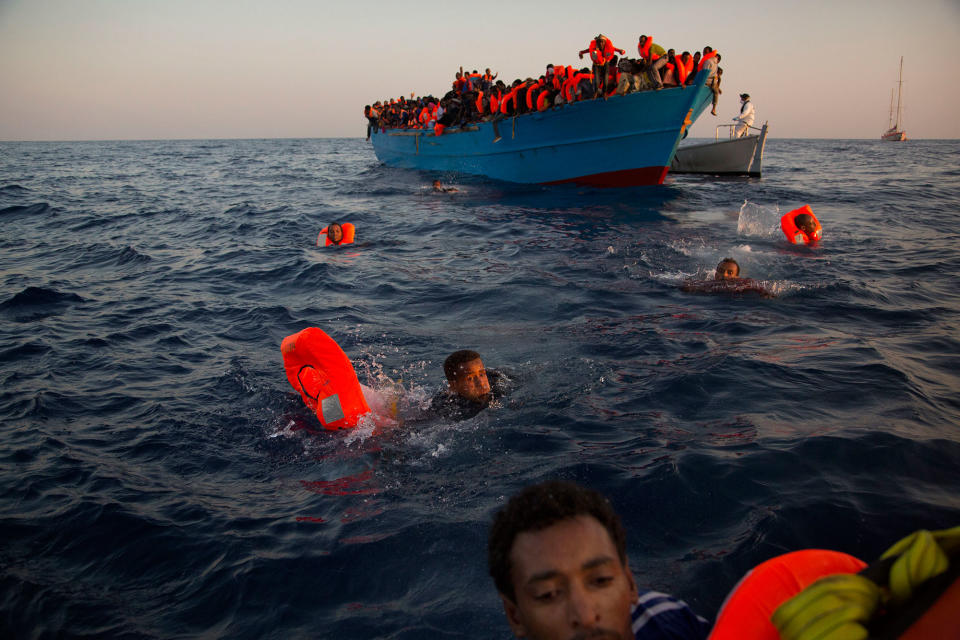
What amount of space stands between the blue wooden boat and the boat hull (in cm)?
587

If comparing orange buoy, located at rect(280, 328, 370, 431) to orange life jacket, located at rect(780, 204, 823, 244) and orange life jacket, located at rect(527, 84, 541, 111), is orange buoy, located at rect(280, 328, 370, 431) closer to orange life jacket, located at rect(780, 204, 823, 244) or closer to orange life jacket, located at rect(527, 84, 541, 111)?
orange life jacket, located at rect(780, 204, 823, 244)

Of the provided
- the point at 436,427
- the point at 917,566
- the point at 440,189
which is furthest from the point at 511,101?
the point at 917,566

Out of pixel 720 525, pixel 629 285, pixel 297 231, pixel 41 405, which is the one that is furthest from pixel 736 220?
pixel 41 405

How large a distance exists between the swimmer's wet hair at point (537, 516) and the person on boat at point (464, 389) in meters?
3.05

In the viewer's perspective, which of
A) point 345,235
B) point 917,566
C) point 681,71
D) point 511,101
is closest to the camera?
point 917,566

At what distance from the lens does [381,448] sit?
4.30 meters

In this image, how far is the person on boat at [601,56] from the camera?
14891mm

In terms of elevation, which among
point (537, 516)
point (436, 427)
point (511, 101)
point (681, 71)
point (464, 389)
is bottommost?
point (436, 427)

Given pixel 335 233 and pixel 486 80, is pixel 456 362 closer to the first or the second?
pixel 335 233

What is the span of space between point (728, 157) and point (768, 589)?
76.8 ft

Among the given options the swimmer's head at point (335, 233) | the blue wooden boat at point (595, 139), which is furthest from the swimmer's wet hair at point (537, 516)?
the blue wooden boat at point (595, 139)

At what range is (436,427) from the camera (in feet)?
14.9

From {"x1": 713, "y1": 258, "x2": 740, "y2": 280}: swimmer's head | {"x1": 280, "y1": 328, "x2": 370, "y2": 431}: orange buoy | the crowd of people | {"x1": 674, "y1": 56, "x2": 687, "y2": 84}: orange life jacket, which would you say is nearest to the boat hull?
the crowd of people

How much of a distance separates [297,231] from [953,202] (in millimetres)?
16548
